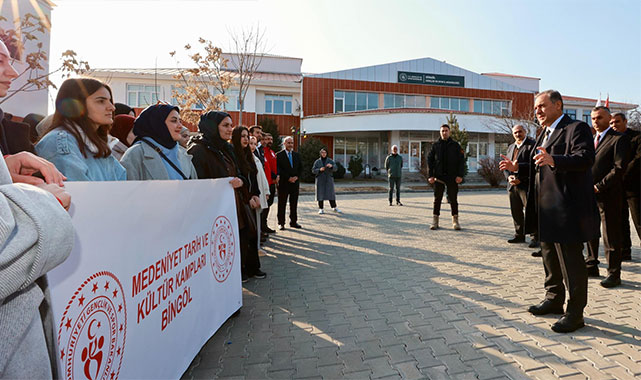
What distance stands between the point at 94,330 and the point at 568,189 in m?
3.71

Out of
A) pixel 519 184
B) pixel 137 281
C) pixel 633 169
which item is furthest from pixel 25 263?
pixel 519 184

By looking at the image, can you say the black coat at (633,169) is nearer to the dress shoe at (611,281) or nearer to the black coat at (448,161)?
the dress shoe at (611,281)

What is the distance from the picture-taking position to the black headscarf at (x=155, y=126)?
335 cm

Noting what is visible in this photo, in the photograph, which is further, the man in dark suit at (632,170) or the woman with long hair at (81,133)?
the man in dark suit at (632,170)

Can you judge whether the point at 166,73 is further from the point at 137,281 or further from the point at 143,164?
the point at 137,281

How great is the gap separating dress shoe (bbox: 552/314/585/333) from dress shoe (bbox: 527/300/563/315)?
0.31 meters

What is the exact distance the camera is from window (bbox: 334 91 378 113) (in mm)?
32888

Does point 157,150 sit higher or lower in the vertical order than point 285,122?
lower

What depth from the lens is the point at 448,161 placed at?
27.9 ft

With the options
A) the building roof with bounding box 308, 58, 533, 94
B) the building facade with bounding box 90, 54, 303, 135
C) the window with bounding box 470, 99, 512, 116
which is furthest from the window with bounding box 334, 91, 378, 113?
the window with bounding box 470, 99, 512, 116

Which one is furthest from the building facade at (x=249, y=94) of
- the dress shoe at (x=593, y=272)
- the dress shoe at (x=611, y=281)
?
the dress shoe at (x=611, y=281)

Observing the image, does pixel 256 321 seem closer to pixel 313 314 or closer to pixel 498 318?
pixel 313 314

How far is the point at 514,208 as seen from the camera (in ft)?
23.4

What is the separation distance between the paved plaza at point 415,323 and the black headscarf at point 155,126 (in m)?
1.85
